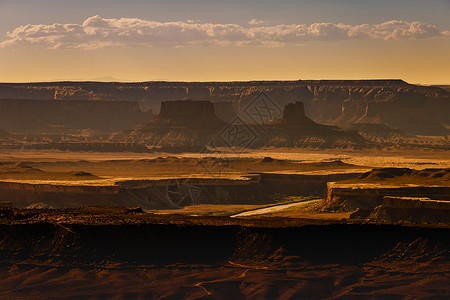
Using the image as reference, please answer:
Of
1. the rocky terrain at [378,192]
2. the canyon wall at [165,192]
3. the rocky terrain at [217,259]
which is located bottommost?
the canyon wall at [165,192]

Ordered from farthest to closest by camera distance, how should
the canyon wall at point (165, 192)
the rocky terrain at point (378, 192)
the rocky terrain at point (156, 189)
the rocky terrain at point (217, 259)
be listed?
the rocky terrain at point (156, 189)
the canyon wall at point (165, 192)
the rocky terrain at point (378, 192)
the rocky terrain at point (217, 259)

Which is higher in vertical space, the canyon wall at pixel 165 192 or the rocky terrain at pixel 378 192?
the rocky terrain at pixel 378 192

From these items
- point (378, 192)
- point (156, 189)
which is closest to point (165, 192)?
point (156, 189)

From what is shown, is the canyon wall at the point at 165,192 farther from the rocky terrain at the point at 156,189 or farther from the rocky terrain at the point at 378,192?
the rocky terrain at the point at 378,192

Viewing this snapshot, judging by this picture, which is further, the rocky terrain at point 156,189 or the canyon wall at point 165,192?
the rocky terrain at point 156,189

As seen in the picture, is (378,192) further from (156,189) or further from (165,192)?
(156,189)

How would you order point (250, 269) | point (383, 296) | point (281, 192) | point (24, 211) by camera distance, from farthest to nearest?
point (281, 192) → point (24, 211) → point (250, 269) → point (383, 296)

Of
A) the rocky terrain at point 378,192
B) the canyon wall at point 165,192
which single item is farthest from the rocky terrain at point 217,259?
the canyon wall at point 165,192

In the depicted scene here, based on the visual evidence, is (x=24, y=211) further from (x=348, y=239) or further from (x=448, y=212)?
(x=448, y=212)

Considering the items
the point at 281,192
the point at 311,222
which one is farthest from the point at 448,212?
the point at 281,192

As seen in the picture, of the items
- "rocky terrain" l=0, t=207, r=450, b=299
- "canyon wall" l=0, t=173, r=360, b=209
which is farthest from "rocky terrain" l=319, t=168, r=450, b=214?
"rocky terrain" l=0, t=207, r=450, b=299

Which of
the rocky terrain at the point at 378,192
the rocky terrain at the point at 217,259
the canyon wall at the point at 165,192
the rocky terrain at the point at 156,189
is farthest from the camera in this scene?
the rocky terrain at the point at 156,189
